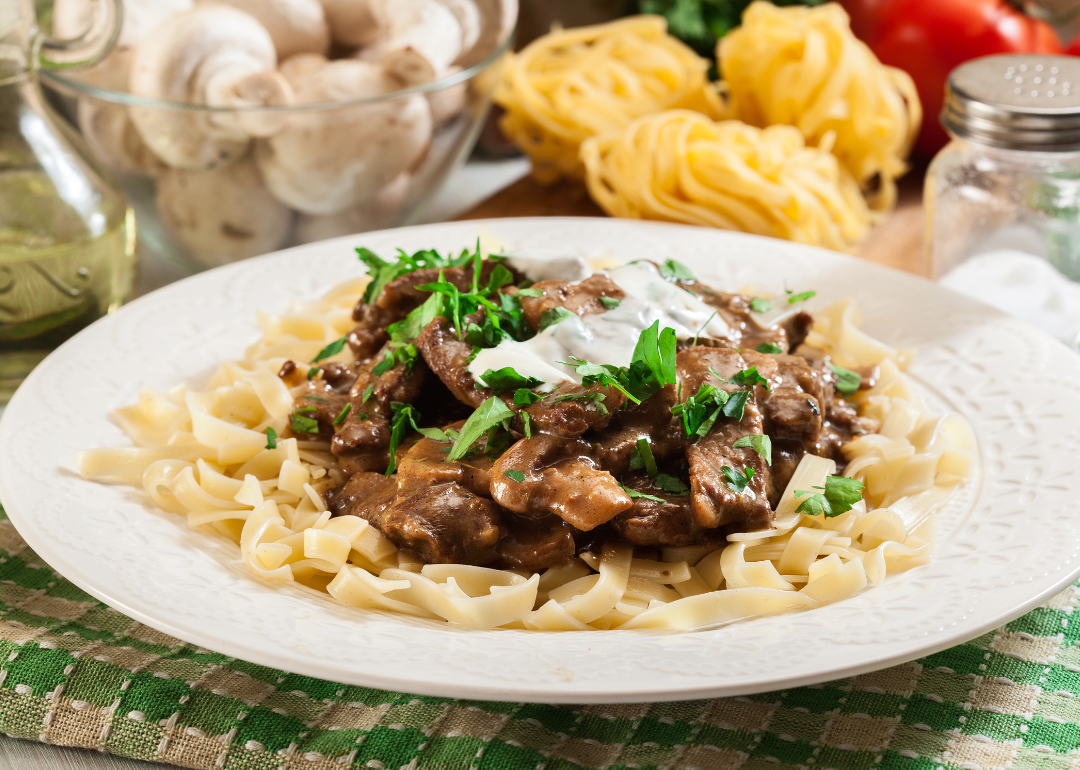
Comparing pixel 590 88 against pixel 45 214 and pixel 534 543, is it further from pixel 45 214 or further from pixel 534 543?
pixel 534 543

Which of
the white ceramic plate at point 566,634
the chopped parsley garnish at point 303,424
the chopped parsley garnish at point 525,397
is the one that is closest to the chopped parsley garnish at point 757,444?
the white ceramic plate at point 566,634

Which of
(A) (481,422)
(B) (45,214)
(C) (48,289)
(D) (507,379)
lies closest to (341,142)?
(B) (45,214)

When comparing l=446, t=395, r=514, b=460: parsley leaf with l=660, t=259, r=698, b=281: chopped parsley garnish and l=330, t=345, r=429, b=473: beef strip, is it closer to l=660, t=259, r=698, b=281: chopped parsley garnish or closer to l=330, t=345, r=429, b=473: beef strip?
l=330, t=345, r=429, b=473: beef strip

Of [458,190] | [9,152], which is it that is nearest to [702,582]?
[9,152]

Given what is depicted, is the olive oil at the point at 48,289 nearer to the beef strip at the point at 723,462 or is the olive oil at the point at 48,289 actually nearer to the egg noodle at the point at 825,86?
the beef strip at the point at 723,462

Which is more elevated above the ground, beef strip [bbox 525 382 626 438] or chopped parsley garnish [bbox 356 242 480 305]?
chopped parsley garnish [bbox 356 242 480 305]

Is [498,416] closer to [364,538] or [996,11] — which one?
[364,538]

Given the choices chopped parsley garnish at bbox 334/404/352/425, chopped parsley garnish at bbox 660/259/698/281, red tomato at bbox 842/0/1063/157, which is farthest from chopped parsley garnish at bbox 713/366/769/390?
red tomato at bbox 842/0/1063/157
